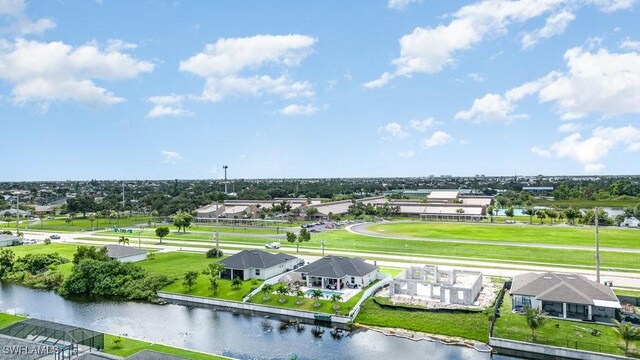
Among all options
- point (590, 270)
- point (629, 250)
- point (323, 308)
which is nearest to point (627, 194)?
point (629, 250)

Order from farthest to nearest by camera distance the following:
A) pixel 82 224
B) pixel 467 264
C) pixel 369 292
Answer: pixel 82 224
pixel 467 264
pixel 369 292

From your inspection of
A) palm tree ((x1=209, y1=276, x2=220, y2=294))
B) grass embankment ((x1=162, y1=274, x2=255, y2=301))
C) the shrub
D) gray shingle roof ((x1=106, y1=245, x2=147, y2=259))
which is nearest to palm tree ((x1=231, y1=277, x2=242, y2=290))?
grass embankment ((x1=162, y1=274, x2=255, y2=301))

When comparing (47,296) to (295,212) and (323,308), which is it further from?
(295,212)

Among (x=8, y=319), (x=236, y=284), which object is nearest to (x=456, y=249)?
(x=236, y=284)

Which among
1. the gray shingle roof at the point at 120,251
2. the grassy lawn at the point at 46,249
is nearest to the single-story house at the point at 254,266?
the gray shingle roof at the point at 120,251

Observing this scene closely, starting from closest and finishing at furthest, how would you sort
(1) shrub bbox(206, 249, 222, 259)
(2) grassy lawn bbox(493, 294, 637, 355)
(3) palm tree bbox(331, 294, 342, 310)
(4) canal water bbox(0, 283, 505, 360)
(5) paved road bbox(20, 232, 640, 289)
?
1. (2) grassy lawn bbox(493, 294, 637, 355)
2. (4) canal water bbox(0, 283, 505, 360)
3. (3) palm tree bbox(331, 294, 342, 310)
4. (5) paved road bbox(20, 232, 640, 289)
5. (1) shrub bbox(206, 249, 222, 259)

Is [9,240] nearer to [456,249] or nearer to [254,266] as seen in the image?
[254,266]

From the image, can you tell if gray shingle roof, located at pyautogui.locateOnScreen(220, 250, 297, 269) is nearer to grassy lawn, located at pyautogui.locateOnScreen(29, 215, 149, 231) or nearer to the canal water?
the canal water
